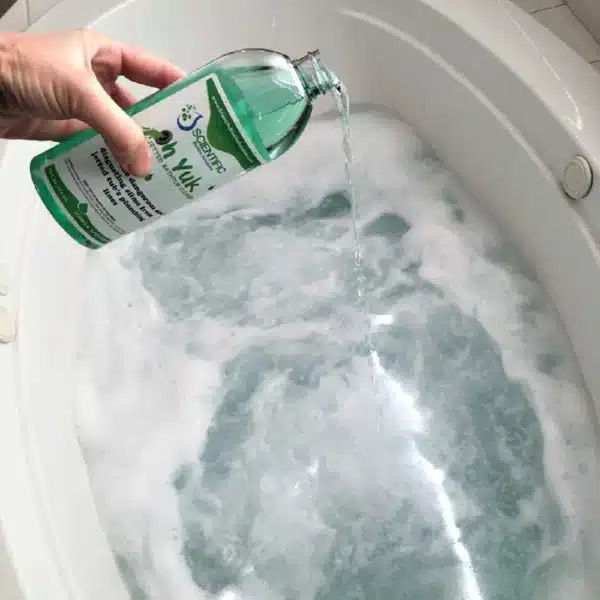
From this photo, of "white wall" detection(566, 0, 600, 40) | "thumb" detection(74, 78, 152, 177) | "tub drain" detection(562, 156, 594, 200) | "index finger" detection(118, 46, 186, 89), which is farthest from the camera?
"white wall" detection(566, 0, 600, 40)

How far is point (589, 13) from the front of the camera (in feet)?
3.63

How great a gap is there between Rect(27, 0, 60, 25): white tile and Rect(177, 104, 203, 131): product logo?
578mm

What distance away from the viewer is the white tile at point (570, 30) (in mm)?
1100

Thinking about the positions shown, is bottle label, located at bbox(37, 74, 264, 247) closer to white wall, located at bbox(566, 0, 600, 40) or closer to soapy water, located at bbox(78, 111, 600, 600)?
soapy water, located at bbox(78, 111, 600, 600)

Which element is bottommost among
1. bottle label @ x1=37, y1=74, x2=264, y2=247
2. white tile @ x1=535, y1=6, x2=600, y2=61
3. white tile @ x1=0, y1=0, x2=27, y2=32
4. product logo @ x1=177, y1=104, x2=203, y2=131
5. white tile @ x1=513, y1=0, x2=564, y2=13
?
bottle label @ x1=37, y1=74, x2=264, y2=247

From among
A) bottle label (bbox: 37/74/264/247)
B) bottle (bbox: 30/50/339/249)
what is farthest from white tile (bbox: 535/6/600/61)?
bottle label (bbox: 37/74/264/247)

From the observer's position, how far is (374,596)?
3.30 feet

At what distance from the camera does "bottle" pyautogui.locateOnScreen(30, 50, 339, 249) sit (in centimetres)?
69

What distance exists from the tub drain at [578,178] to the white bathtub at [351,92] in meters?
0.01

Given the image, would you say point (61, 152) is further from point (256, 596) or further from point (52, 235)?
point (256, 596)

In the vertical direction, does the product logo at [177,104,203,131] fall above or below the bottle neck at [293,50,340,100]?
below

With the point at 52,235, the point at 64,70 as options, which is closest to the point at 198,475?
the point at 52,235

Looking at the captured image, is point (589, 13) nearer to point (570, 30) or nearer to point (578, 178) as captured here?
point (570, 30)

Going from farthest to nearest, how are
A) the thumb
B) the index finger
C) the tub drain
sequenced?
the tub drain
the index finger
the thumb
